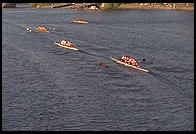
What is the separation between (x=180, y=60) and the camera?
107938 millimetres

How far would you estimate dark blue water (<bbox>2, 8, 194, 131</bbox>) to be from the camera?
65.5m

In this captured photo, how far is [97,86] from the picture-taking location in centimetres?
8406

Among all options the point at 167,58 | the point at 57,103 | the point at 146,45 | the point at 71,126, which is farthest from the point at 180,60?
the point at 71,126

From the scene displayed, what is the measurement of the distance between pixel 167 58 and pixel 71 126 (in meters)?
54.6

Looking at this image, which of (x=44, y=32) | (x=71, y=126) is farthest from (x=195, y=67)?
(x=44, y=32)

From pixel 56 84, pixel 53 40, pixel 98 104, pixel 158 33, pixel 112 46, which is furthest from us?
pixel 158 33

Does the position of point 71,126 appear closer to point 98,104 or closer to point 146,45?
point 98,104

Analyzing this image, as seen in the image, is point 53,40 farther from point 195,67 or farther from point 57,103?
point 57,103

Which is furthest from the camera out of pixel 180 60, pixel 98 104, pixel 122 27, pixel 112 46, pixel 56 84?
pixel 122 27

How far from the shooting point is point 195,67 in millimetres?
95250

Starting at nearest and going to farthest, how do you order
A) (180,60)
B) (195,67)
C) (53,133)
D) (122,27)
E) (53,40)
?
(53,133) → (195,67) → (180,60) → (53,40) → (122,27)

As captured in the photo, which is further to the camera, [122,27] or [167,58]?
[122,27]

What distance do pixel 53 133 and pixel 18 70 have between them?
134ft

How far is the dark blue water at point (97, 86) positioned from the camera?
215ft
